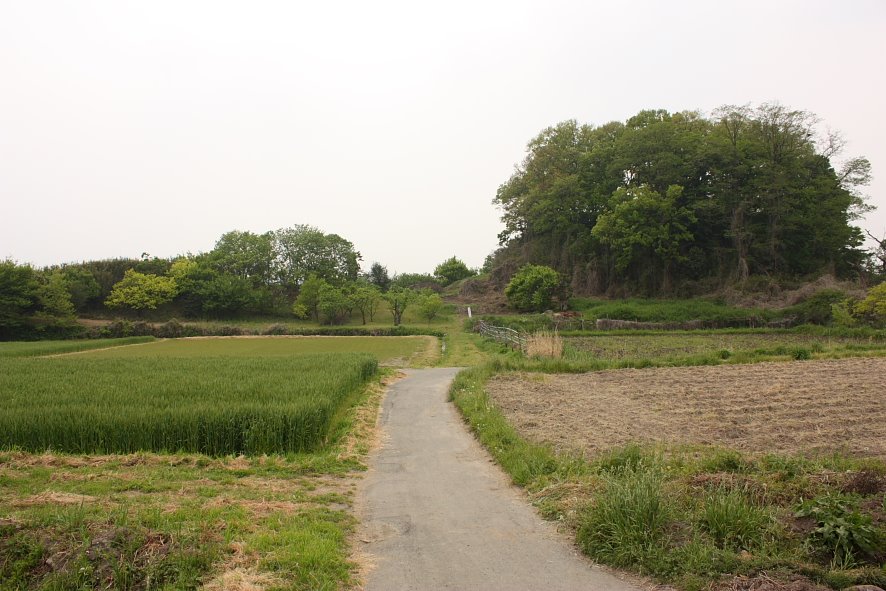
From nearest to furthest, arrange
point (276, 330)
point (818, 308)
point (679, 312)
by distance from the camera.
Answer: point (818, 308) → point (679, 312) → point (276, 330)

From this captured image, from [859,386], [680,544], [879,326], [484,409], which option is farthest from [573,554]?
[879,326]

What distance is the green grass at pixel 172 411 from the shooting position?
10250 mm

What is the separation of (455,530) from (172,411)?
7370mm

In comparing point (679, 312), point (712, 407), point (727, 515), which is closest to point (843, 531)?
point (727, 515)

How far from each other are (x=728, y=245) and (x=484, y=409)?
46534mm

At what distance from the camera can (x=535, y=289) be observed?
5103 cm

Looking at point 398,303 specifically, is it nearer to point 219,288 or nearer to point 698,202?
point 219,288

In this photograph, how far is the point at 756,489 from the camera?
19.8 ft

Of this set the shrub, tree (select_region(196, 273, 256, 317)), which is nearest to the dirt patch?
the shrub

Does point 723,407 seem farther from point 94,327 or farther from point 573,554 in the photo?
point 94,327

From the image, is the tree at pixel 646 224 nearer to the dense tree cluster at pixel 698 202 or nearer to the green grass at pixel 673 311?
the dense tree cluster at pixel 698 202

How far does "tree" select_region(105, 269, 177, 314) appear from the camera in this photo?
57.7 metres

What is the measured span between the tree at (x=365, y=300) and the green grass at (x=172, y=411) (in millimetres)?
37765

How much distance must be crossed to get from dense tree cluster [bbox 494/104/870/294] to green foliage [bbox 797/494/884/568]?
43.4 m
